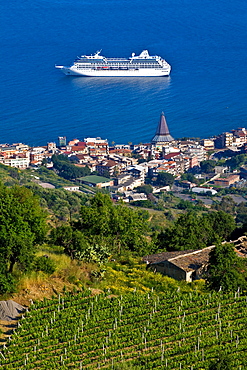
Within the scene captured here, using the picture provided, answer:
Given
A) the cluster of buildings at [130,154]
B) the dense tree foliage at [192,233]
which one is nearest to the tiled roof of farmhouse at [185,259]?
the dense tree foliage at [192,233]

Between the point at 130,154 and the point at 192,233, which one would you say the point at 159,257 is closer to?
the point at 192,233

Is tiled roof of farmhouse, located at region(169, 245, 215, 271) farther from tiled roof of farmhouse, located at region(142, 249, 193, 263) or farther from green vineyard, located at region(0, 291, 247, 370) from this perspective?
Answer: green vineyard, located at region(0, 291, 247, 370)

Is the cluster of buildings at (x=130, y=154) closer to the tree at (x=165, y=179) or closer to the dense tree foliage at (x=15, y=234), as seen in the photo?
the tree at (x=165, y=179)

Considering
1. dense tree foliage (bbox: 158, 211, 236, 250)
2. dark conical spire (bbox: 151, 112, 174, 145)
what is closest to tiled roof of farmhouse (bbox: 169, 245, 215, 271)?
dense tree foliage (bbox: 158, 211, 236, 250)

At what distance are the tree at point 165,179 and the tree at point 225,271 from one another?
31933 millimetres

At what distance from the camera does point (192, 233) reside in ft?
64.2

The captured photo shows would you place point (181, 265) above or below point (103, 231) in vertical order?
below

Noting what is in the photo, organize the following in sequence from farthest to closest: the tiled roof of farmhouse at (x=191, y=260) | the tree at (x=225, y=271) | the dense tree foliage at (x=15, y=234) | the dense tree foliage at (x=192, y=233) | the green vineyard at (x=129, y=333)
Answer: the dense tree foliage at (x=192, y=233) → the tiled roof of farmhouse at (x=191, y=260) → the tree at (x=225, y=271) → the dense tree foliage at (x=15, y=234) → the green vineyard at (x=129, y=333)

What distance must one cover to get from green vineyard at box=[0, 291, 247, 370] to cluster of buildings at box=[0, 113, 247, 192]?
110ft

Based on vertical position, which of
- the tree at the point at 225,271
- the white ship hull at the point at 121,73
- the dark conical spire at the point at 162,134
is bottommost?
the tree at the point at 225,271

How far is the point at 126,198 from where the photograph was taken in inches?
1673

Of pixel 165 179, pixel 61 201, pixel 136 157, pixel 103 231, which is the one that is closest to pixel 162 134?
pixel 136 157

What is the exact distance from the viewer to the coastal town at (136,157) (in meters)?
46.5

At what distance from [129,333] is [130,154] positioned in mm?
41428
